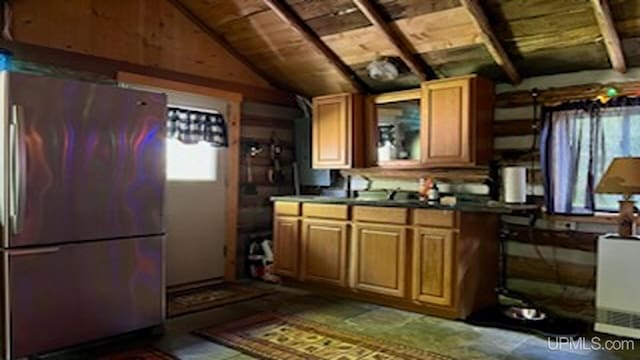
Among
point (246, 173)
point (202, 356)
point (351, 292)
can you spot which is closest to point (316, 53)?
point (246, 173)

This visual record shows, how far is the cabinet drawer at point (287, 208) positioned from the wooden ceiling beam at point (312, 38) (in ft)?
4.48

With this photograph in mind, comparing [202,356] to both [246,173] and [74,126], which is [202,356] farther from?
[246,173]

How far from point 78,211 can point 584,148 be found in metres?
3.78

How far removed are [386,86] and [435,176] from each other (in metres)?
1.06

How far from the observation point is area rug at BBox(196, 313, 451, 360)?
10.8 ft

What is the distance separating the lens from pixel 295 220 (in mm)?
5176

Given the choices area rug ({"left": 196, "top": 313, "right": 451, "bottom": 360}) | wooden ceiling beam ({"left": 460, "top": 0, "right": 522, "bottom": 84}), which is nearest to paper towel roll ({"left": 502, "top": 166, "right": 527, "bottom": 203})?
wooden ceiling beam ({"left": 460, "top": 0, "right": 522, "bottom": 84})

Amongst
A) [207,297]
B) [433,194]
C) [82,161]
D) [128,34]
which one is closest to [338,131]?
[433,194]

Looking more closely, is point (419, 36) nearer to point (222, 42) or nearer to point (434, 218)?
point (434, 218)

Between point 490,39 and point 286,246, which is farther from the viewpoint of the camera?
point 286,246

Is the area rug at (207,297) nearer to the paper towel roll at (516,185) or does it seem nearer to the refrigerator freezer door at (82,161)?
the refrigerator freezer door at (82,161)

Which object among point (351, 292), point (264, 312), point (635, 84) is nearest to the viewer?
point (635, 84)

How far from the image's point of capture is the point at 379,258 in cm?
452

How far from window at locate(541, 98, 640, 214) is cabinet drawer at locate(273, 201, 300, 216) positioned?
7.47 feet
